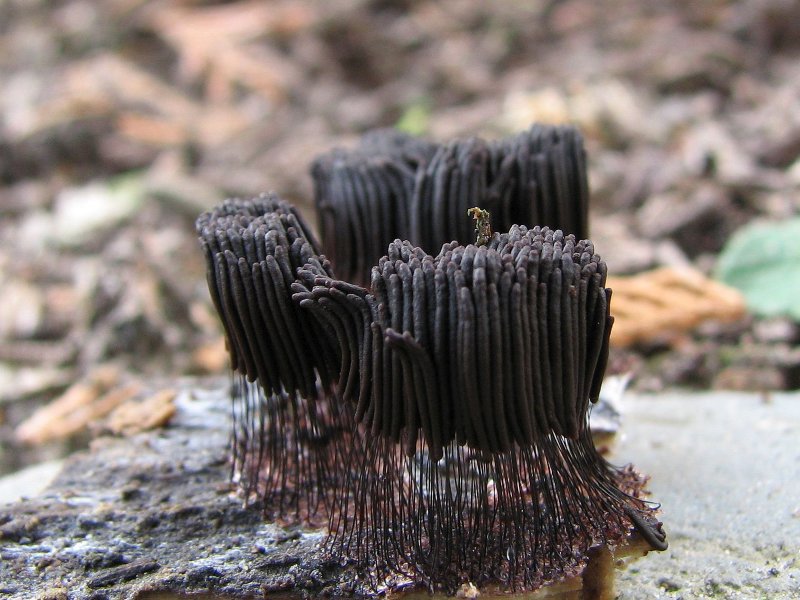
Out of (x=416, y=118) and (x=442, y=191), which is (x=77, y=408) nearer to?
→ (x=442, y=191)

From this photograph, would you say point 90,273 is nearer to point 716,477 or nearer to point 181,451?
point 181,451

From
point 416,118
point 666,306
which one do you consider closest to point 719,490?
point 666,306

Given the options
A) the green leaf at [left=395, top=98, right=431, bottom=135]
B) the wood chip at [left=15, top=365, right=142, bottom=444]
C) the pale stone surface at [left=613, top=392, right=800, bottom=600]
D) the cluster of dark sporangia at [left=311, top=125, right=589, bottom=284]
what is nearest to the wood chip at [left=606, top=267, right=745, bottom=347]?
the pale stone surface at [left=613, top=392, right=800, bottom=600]

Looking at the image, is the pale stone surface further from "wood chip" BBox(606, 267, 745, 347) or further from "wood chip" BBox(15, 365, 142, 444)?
"wood chip" BBox(15, 365, 142, 444)

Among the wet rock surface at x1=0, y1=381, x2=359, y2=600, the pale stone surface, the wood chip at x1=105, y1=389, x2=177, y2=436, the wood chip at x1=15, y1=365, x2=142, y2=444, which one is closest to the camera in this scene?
the wet rock surface at x1=0, y1=381, x2=359, y2=600

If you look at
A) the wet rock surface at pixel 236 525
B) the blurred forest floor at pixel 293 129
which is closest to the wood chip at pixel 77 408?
the blurred forest floor at pixel 293 129

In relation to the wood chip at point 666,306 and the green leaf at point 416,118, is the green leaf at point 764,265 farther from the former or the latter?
the green leaf at point 416,118
